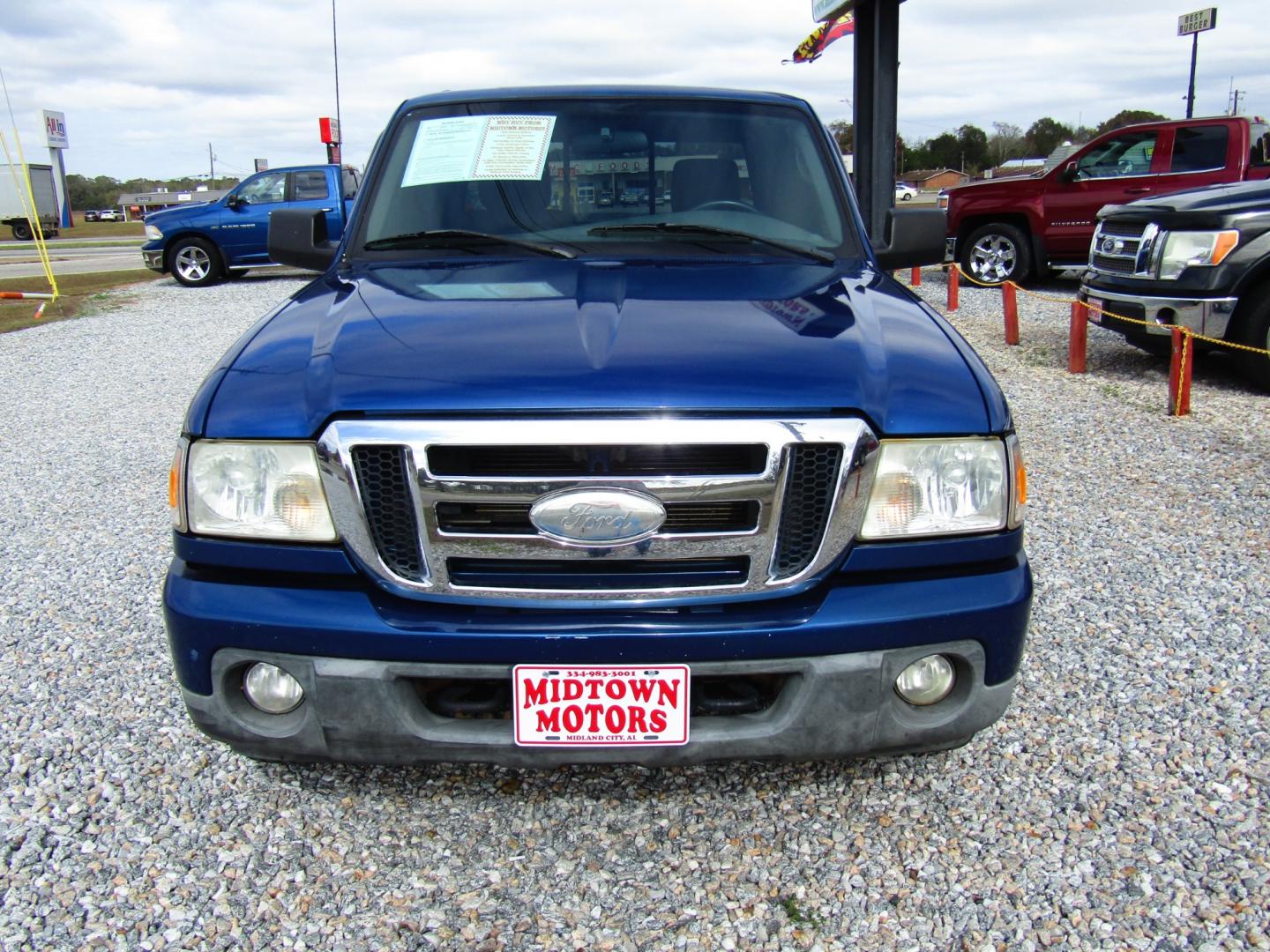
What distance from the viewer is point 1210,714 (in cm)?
287

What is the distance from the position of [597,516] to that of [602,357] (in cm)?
33

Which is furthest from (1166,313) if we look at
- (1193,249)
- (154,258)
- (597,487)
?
(154,258)

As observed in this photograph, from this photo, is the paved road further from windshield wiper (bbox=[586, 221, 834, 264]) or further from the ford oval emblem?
the ford oval emblem

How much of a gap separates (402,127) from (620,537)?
202 centimetres

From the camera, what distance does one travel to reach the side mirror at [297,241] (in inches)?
134

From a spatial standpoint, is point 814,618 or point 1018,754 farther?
point 1018,754

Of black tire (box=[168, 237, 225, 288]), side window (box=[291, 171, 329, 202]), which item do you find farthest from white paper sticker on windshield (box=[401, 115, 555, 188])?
black tire (box=[168, 237, 225, 288])

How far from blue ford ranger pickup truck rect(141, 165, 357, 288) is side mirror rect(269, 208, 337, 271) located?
1283cm

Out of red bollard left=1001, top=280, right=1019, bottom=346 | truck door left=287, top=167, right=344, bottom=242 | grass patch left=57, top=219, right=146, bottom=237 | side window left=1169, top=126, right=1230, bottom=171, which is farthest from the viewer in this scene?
grass patch left=57, top=219, right=146, bottom=237

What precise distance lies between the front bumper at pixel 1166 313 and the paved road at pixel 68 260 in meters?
19.1

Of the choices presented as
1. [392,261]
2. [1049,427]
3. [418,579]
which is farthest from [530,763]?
[1049,427]

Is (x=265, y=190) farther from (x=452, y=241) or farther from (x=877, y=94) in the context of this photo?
(x=452, y=241)

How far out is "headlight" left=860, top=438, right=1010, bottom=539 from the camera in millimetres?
2008

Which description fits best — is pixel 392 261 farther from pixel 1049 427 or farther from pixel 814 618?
pixel 1049 427
